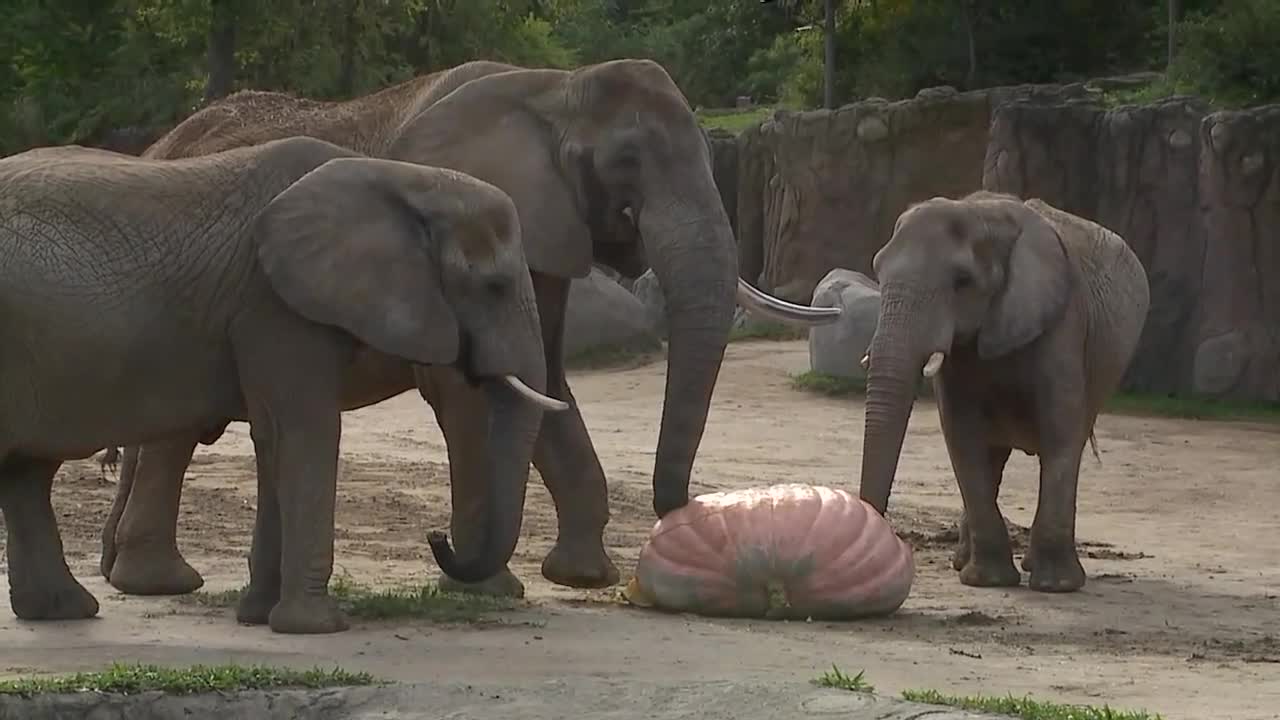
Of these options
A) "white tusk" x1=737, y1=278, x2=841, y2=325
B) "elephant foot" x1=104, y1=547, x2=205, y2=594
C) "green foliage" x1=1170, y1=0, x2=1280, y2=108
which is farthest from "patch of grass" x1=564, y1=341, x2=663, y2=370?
"elephant foot" x1=104, y1=547, x2=205, y2=594

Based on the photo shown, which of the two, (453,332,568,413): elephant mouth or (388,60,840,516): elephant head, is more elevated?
(388,60,840,516): elephant head

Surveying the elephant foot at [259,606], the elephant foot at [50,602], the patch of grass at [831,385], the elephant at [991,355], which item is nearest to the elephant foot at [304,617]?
the elephant foot at [259,606]

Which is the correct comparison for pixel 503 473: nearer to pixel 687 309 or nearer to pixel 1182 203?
pixel 687 309

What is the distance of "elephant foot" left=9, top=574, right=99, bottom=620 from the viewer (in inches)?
316

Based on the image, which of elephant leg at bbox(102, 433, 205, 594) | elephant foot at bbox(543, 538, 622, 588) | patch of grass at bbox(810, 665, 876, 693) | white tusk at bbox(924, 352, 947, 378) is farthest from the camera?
white tusk at bbox(924, 352, 947, 378)

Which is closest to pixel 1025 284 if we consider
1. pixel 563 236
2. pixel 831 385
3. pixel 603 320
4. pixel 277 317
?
pixel 563 236

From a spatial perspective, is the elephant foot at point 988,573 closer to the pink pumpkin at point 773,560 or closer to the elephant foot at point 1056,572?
the elephant foot at point 1056,572

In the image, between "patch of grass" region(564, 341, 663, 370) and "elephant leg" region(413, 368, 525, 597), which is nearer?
"elephant leg" region(413, 368, 525, 597)

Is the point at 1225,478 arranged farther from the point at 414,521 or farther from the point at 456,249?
the point at 456,249

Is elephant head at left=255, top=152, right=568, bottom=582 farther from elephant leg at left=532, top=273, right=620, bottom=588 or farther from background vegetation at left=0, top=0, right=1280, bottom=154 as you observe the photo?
background vegetation at left=0, top=0, right=1280, bottom=154

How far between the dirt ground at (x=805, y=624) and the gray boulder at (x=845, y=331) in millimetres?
527

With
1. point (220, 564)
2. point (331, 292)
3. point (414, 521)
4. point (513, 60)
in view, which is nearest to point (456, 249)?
point (331, 292)

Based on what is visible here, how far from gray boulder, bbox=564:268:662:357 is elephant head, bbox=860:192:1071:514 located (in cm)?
914

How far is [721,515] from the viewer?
8.48 metres
